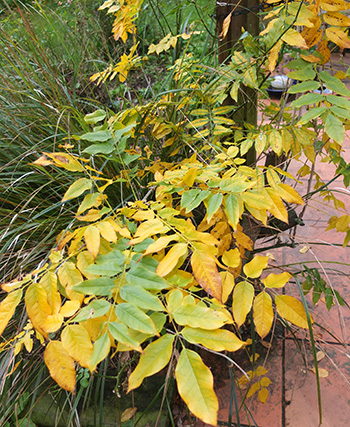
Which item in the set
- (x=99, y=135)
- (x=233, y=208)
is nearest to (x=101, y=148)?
(x=99, y=135)

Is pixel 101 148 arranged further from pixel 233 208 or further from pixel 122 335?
pixel 122 335

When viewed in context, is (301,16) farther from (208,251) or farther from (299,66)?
(208,251)

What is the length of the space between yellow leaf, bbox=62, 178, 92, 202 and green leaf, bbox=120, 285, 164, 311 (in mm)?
322

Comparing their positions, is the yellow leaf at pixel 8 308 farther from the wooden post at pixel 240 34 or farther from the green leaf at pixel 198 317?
the wooden post at pixel 240 34

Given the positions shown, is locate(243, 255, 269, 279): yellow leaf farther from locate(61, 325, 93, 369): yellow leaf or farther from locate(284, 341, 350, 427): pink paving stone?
locate(284, 341, 350, 427): pink paving stone

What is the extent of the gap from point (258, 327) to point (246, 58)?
2.77 feet

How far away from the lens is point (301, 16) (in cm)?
103

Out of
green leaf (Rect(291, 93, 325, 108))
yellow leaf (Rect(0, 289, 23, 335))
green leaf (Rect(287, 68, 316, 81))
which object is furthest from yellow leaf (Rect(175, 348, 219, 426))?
green leaf (Rect(287, 68, 316, 81))

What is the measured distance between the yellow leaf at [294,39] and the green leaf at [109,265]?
2.35 ft

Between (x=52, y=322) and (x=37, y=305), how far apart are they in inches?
2.4

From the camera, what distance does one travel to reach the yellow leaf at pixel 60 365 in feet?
2.16

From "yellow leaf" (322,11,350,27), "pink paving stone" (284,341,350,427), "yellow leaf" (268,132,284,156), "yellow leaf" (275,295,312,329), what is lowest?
"pink paving stone" (284,341,350,427)

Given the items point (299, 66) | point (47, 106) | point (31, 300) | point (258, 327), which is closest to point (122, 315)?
point (31, 300)

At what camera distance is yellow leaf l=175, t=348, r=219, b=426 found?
0.55 metres
